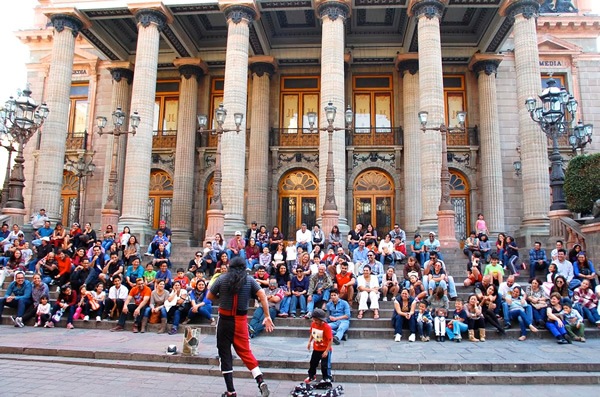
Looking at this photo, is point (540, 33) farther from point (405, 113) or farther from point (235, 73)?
point (235, 73)

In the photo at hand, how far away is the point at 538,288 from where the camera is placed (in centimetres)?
1056

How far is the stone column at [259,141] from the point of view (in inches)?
899

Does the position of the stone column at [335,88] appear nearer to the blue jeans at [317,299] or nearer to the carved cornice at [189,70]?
the blue jeans at [317,299]

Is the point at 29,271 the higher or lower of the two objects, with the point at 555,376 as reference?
higher

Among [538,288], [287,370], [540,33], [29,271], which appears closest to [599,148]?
[540,33]

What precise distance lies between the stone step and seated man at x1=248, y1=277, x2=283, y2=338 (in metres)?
2.16

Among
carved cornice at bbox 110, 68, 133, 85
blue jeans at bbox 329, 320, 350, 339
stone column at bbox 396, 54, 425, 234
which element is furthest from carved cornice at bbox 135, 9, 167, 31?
blue jeans at bbox 329, 320, 350, 339

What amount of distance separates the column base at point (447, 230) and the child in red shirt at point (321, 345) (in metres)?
10.1

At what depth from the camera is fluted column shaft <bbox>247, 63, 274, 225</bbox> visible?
22812 millimetres

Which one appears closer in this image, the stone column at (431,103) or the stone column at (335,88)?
the stone column at (431,103)

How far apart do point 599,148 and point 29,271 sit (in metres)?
25.4

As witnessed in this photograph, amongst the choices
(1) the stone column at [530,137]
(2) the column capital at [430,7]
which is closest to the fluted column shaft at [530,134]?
(1) the stone column at [530,137]

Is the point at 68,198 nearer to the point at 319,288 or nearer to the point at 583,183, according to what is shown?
the point at 319,288

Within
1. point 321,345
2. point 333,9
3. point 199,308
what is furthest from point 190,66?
point 321,345
